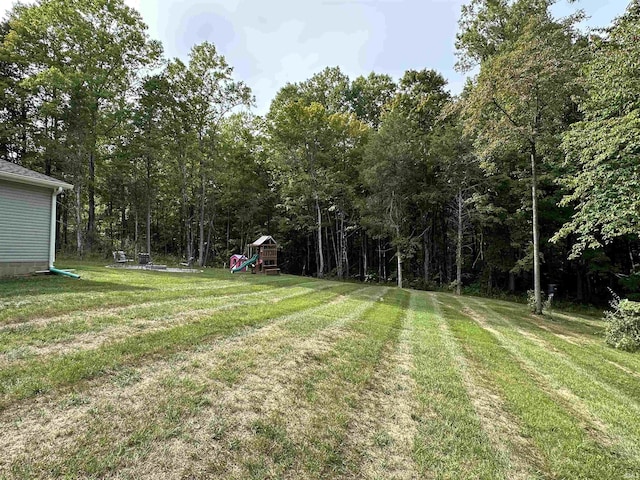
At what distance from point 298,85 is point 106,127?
12661 mm

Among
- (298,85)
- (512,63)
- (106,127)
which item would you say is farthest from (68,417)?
(298,85)

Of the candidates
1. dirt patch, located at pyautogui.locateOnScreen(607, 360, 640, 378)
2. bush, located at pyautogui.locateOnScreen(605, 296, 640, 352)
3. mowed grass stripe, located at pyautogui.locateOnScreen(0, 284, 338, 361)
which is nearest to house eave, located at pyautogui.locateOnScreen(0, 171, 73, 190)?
mowed grass stripe, located at pyautogui.locateOnScreen(0, 284, 338, 361)

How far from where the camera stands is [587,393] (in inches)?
147

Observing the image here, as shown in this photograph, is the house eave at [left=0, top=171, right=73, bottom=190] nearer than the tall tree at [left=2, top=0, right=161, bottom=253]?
Yes

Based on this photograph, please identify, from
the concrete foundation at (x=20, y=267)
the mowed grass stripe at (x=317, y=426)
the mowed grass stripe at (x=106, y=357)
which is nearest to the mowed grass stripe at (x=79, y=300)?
the concrete foundation at (x=20, y=267)

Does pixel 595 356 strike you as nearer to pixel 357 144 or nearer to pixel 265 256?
pixel 265 256

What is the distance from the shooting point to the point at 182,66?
58.0ft

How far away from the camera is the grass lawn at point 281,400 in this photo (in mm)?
2012

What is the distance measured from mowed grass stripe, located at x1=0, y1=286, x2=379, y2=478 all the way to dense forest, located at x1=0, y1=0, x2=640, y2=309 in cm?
871

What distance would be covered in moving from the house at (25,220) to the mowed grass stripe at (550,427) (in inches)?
378

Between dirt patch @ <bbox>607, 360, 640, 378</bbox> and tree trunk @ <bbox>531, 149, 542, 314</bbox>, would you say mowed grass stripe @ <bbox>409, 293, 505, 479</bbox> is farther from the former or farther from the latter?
tree trunk @ <bbox>531, 149, 542, 314</bbox>

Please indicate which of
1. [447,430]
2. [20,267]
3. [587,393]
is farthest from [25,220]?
[587,393]

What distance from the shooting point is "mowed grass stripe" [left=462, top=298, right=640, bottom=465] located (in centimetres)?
292

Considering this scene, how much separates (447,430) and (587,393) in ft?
7.89
